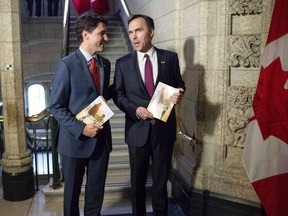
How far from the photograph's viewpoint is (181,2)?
3689 millimetres

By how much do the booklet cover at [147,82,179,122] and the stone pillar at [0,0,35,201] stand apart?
6.17 feet

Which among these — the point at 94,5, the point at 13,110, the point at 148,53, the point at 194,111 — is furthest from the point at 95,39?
the point at 94,5

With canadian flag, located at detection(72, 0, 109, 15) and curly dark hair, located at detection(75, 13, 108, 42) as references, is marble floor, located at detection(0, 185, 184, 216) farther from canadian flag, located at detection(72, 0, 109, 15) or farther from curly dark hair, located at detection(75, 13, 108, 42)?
canadian flag, located at detection(72, 0, 109, 15)

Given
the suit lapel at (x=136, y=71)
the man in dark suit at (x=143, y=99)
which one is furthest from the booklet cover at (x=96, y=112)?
the suit lapel at (x=136, y=71)

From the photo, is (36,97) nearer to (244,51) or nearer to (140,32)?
(140,32)

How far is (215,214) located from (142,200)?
0.79m

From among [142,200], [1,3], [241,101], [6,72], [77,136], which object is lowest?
[142,200]

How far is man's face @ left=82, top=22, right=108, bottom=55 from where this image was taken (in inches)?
99.0

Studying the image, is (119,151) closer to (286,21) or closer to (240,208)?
(240,208)

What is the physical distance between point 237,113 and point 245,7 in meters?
0.93

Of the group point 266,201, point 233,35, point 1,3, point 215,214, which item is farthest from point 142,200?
point 1,3

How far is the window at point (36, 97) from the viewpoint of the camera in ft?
44.0

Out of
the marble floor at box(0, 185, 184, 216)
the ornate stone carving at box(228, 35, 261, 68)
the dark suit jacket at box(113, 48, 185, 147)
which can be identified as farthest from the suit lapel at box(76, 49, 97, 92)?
the marble floor at box(0, 185, 184, 216)

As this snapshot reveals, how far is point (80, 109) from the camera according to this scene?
2.57 m
